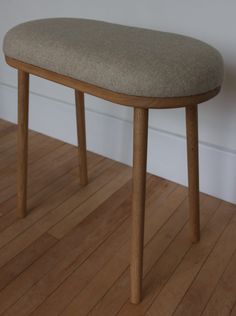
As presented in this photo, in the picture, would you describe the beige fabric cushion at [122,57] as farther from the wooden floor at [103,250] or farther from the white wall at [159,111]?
the wooden floor at [103,250]

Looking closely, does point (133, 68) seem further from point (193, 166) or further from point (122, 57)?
point (193, 166)

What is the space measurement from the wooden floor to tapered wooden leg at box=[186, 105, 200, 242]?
0.06 meters

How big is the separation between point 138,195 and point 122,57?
0.88ft

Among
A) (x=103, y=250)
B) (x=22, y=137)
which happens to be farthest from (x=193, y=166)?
(x=22, y=137)

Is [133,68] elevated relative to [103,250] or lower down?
elevated

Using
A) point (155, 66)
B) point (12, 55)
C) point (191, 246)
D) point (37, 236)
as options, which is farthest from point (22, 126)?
point (191, 246)

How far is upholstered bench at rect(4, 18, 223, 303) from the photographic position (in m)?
0.67

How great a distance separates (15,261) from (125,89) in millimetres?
551

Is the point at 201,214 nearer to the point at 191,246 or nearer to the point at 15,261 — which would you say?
the point at 191,246

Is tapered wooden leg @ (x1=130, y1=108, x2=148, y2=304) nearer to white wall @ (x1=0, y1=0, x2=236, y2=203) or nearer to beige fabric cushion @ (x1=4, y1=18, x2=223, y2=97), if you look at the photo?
beige fabric cushion @ (x1=4, y1=18, x2=223, y2=97)

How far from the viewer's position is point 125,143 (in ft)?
4.47

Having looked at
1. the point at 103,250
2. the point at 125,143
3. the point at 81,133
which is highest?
the point at 81,133

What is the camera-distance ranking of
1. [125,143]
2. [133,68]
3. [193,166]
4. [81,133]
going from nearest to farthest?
[133,68]
[193,166]
[81,133]
[125,143]

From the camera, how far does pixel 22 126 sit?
38.1 inches
